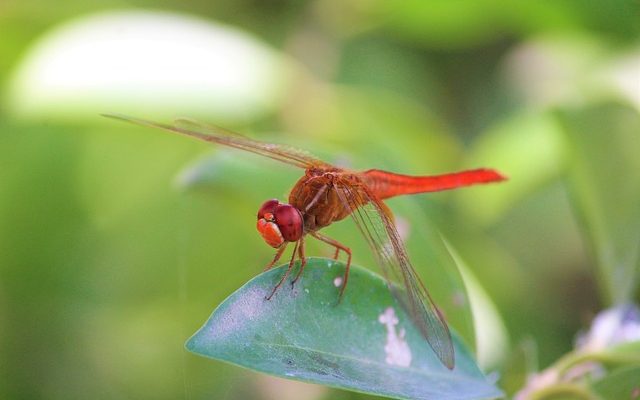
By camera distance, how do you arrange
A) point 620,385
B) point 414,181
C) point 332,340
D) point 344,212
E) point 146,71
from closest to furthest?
point 332,340 < point 620,385 < point 344,212 < point 414,181 < point 146,71

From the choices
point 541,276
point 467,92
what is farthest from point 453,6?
point 541,276

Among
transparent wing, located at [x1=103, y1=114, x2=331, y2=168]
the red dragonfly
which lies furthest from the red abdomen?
transparent wing, located at [x1=103, y1=114, x2=331, y2=168]

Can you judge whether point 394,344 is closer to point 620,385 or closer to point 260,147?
point 620,385

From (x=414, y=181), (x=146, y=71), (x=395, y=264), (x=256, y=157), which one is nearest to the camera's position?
(x=395, y=264)

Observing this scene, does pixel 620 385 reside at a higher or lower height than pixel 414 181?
lower

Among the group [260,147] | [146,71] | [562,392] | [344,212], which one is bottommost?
[562,392]

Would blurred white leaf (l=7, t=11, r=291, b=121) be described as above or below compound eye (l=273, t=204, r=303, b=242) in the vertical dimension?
above

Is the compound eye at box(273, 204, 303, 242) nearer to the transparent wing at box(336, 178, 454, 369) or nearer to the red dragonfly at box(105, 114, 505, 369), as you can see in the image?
the red dragonfly at box(105, 114, 505, 369)

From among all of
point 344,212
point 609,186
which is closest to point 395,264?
point 344,212
